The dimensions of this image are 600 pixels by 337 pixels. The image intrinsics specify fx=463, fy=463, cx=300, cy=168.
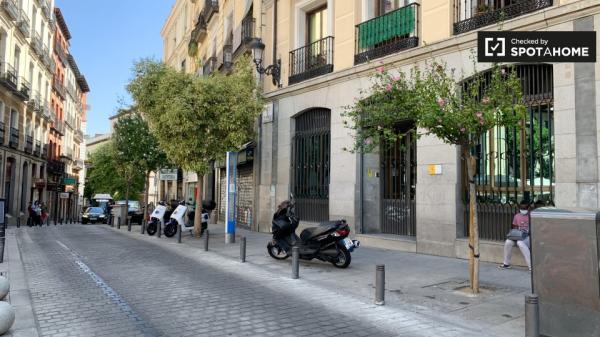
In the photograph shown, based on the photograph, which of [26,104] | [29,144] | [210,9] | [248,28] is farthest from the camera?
[29,144]

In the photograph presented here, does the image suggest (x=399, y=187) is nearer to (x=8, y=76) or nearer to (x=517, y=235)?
(x=517, y=235)

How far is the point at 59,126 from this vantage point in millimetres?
41625

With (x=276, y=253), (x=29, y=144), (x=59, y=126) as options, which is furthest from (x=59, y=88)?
(x=276, y=253)

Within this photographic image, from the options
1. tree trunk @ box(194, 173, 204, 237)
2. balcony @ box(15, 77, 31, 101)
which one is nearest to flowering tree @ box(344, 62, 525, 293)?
tree trunk @ box(194, 173, 204, 237)

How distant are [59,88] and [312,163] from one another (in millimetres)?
34144

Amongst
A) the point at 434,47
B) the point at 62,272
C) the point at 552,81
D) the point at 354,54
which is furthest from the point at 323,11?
the point at 62,272

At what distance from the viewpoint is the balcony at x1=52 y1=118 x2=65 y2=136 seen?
3881 centimetres

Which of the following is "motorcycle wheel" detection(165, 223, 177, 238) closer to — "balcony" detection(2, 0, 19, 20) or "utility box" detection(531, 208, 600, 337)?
"utility box" detection(531, 208, 600, 337)

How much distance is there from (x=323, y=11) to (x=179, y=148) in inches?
266

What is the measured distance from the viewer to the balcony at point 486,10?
9578mm

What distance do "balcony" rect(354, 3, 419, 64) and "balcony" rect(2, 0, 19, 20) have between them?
20706 millimetres

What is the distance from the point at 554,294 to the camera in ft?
15.3

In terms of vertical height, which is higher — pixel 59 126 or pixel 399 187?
pixel 59 126

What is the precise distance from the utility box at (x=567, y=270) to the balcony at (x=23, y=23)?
30024 mm
